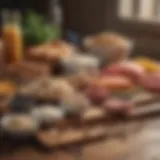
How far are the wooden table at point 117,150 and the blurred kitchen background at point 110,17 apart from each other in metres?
0.81

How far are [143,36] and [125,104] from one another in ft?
2.79

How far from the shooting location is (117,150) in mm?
973

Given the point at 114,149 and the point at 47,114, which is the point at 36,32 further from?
the point at 114,149

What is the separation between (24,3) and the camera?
2.28 metres

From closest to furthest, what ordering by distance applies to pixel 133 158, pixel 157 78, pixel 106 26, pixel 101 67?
pixel 133 158 → pixel 157 78 → pixel 101 67 → pixel 106 26

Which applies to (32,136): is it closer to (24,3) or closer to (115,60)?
(115,60)

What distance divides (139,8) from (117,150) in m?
1.21

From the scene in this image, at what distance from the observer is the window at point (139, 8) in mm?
2074

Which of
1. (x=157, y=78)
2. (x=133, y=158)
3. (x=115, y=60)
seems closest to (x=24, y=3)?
(x=115, y=60)

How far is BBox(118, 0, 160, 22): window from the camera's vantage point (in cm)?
207

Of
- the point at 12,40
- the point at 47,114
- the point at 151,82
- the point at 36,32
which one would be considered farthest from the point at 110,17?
the point at 47,114

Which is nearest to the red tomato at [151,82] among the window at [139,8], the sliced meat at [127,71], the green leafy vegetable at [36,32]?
the sliced meat at [127,71]

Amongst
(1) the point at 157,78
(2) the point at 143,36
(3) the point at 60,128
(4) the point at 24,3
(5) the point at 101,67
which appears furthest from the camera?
(4) the point at 24,3

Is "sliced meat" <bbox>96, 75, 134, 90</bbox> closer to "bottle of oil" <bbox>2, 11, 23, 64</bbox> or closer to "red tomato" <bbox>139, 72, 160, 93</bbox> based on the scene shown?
"red tomato" <bbox>139, 72, 160, 93</bbox>
